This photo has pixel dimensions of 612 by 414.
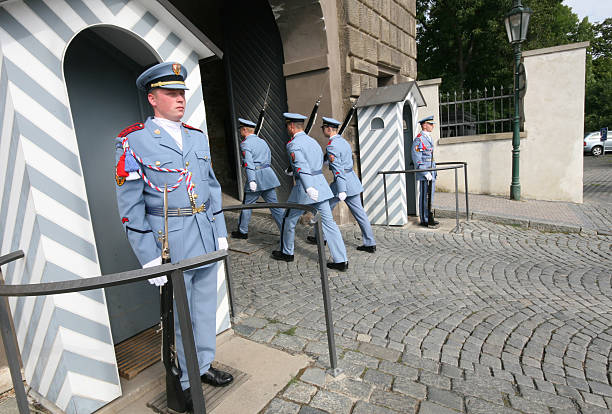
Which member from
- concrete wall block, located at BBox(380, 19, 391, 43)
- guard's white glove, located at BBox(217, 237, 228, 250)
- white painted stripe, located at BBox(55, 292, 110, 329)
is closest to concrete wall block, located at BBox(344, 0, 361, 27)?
concrete wall block, located at BBox(380, 19, 391, 43)

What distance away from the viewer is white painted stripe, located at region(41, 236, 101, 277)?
81.4 inches

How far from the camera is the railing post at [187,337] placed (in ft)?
4.69

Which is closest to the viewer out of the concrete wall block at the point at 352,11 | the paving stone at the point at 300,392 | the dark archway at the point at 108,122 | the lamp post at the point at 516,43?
the paving stone at the point at 300,392

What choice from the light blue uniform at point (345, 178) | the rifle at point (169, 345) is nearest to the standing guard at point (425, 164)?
the light blue uniform at point (345, 178)

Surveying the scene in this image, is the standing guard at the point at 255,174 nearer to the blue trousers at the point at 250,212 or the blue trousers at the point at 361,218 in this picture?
the blue trousers at the point at 250,212

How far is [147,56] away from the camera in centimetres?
269

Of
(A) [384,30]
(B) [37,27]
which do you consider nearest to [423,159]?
(A) [384,30]

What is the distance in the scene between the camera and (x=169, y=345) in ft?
7.26

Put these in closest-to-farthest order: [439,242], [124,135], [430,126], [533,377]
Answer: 1. [124,135]
2. [533,377]
3. [439,242]
4. [430,126]

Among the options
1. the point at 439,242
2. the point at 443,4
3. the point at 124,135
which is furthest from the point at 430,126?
the point at 443,4

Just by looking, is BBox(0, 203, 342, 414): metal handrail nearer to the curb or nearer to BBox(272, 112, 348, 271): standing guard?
BBox(272, 112, 348, 271): standing guard

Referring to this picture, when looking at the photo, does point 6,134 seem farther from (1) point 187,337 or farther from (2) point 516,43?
(2) point 516,43

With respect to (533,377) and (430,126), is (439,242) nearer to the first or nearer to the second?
(430,126)

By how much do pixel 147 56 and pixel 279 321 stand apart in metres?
2.19
